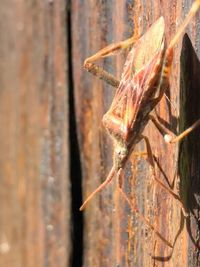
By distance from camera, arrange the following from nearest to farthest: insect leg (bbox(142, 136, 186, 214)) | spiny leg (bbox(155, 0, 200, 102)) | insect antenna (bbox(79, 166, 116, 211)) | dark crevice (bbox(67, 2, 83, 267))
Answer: spiny leg (bbox(155, 0, 200, 102))
insect leg (bbox(142, 136, 186, 214))
insect antenna (bbox(79, 166, 116, 211))
dark crevice (bbox(67, 2, 83, 267))

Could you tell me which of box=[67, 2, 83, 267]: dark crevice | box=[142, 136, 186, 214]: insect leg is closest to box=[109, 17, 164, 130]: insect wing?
box=[142, 136, 186, 214]: insect leg

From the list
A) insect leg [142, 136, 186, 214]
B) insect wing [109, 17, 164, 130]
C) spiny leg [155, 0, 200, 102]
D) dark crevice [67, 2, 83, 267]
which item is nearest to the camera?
spiny leg [155, 0, 200, 102]

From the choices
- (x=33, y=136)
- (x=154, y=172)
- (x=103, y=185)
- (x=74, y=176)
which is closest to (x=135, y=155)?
(x=103, y=185)

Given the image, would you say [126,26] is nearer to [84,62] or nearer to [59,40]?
[84,62]

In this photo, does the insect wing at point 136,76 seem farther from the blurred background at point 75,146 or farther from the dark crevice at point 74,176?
the dark crevice at point 74,176

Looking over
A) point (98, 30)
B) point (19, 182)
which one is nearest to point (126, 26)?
point (98, 30)

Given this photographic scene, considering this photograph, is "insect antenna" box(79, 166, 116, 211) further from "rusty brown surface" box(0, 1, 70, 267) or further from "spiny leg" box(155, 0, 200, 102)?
"spiny leg" box(155, 0, 200, 102)

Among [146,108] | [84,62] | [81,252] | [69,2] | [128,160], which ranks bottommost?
[81,252]

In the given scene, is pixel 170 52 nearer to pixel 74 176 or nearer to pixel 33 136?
pixel 74 176

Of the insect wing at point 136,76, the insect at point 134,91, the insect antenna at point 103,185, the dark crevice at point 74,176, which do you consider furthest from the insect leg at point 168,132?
the dark crevice at point 74,176
